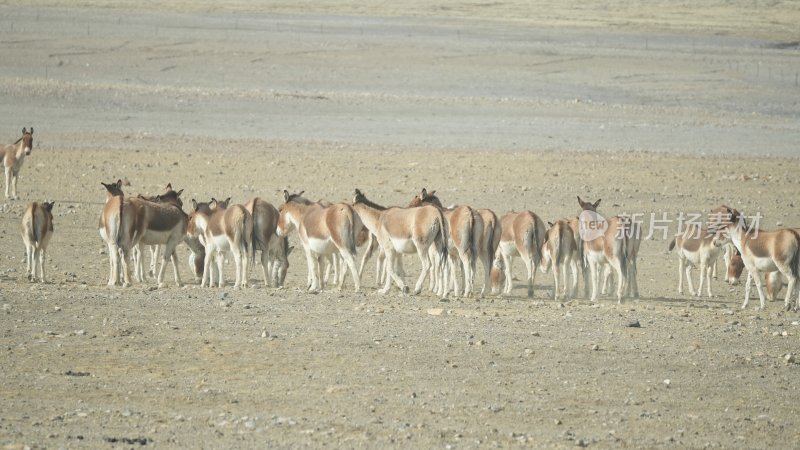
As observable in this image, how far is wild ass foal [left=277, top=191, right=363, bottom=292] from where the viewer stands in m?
19.8

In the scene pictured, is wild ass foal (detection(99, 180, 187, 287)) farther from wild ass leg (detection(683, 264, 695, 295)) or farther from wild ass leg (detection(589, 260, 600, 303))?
wild ass leg (detection(683, 264, 695, 295))

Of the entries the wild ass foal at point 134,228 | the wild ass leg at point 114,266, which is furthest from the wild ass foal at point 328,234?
the wild ass leg at point 114,266

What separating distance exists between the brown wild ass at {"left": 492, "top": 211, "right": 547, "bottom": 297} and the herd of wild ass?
0.01 meters

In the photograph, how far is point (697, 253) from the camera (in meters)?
21.8

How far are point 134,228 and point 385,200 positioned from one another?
9.69m

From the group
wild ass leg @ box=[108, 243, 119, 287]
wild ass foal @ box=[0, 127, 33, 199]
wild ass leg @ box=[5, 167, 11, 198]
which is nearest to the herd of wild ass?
wild ass leg @ box=[108, 243, 119, 287]

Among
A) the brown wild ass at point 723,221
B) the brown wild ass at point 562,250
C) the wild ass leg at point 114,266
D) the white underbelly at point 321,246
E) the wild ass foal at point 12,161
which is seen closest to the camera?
the wild ass leg at point 114,266

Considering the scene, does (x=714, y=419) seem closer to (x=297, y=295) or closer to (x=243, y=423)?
(x=243, y=423)

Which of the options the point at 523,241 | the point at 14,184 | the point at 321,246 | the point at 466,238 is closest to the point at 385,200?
the point at 14,184

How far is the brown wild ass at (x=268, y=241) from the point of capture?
811 inches

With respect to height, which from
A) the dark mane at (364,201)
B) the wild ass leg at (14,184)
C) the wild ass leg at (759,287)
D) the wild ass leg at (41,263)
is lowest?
the wild ass leg at (759,287)

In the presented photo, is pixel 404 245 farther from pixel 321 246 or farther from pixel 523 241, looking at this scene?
pixel 523 241

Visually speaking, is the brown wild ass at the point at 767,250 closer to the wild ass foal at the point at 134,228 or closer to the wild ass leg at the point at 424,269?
the wild ass leg at the point at 424,269

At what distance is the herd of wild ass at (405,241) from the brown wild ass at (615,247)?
0.02 metres
